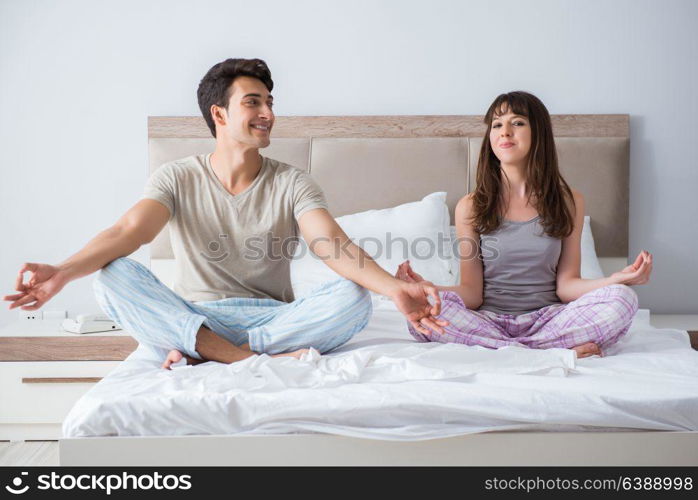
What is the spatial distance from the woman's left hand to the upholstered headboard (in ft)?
3.70

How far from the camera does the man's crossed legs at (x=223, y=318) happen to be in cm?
190

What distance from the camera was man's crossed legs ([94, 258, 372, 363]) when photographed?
6.23 ft

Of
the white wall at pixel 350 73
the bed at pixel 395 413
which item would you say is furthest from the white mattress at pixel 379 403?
the white wall at pixel 350 73

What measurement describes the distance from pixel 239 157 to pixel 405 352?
80 centimetres

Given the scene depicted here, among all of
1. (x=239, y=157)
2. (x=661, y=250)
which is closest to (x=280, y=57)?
(x=239, y=157)

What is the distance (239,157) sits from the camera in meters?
2.27

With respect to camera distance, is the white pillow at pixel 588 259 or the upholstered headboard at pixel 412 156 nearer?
the white pillow at pixel 588 259

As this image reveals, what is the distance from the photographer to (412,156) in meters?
3.18

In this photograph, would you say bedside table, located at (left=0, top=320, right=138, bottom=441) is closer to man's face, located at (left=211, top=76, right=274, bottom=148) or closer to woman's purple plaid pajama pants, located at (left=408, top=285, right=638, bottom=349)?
man's face, located at (left=211, top=76, right=274, bottom=148)

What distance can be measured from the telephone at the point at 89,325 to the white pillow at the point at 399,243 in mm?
721

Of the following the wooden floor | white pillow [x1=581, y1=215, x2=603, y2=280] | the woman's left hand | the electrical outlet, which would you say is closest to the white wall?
white pillow [x1=581, y1=215, x2=603, y2=280]

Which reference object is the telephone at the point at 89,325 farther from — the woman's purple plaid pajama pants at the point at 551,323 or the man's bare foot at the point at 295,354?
the woman's purple plaid pajama pants at the point at 551,323
